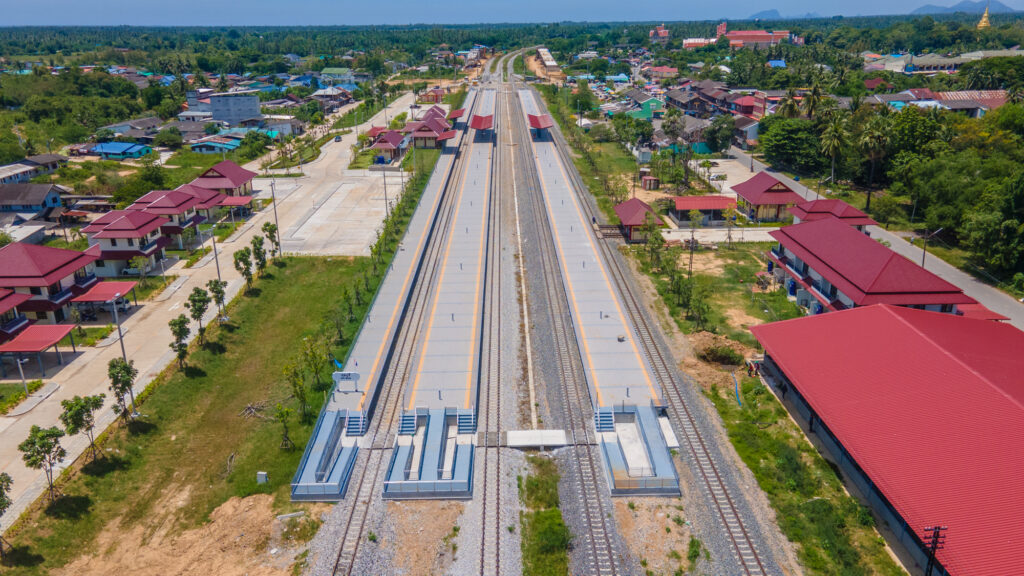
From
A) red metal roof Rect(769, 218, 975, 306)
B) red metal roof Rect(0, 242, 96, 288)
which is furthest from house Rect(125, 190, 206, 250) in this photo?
red metal roof Rect(769, 218, 975, 306)

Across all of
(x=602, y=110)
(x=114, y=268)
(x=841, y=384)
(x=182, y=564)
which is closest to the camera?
(x=182, y=564)

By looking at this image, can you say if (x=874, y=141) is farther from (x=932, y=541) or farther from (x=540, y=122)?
(x=932, y=541)

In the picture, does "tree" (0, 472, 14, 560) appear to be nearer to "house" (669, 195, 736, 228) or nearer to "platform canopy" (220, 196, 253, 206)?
"platform canopy" (220, 196, 253, 206)

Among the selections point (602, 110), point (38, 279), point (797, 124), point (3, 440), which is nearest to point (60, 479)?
point (3, 440)

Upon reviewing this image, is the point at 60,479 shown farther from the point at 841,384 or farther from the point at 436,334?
the point at 841,384

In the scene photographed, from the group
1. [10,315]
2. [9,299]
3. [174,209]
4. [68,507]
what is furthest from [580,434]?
[174,209]
